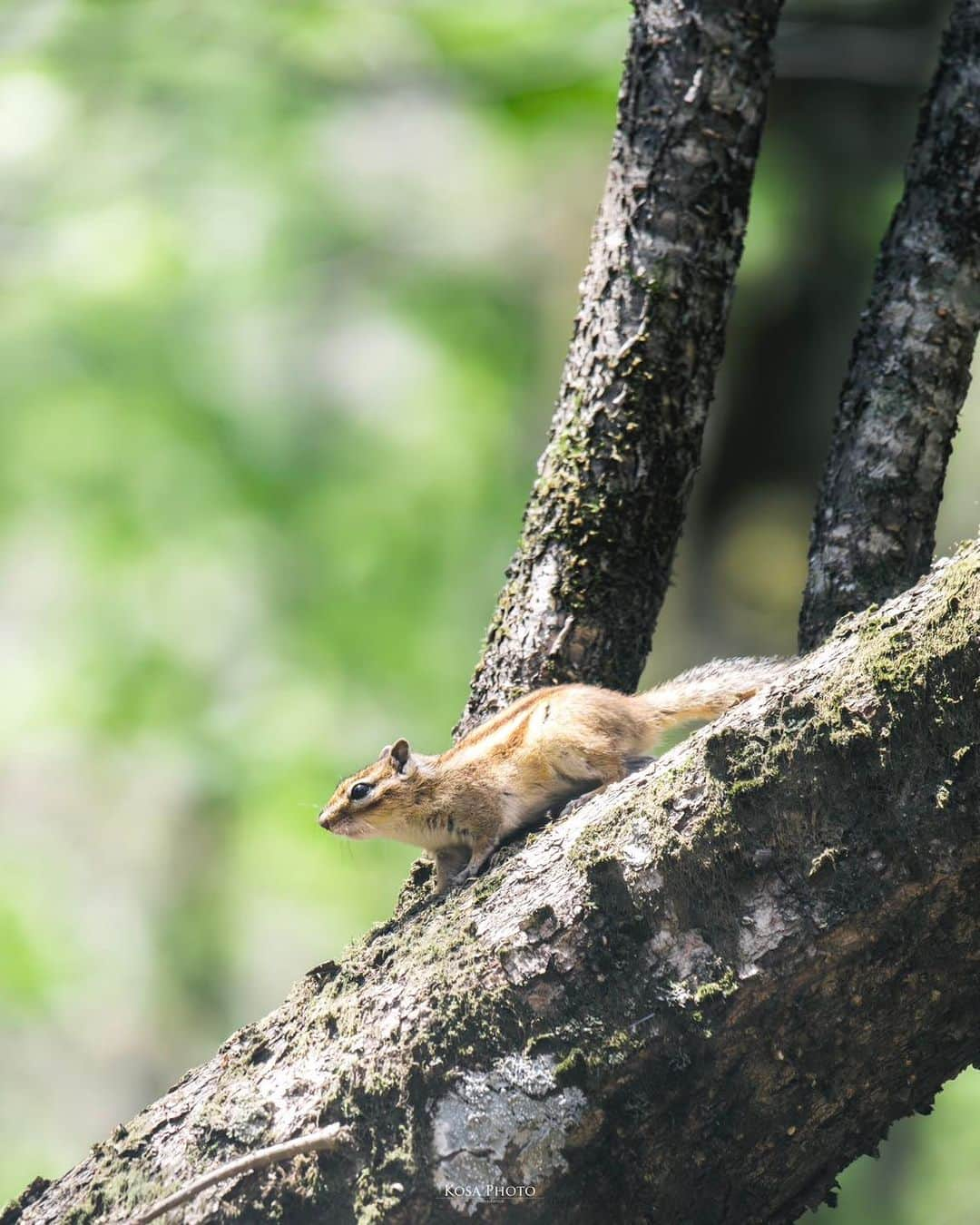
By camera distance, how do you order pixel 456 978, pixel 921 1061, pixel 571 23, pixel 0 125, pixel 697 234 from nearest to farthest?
1. pixel 921 1061
2. pixel 456 978
3. pixel 697 234
4. pixel 571 23
5. pixel 0 125

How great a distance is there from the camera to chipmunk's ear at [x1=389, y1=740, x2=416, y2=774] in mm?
3896

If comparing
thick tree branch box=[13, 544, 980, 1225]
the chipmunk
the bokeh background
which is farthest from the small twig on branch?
the bokeh background

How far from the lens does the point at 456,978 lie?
2.29 metres

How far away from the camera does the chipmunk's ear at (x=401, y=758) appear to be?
153 inches

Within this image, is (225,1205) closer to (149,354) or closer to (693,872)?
(693,872)

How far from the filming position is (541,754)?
3221 mm

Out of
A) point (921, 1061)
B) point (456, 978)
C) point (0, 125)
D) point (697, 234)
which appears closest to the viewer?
point (921, 1061)

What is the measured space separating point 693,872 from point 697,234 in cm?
206

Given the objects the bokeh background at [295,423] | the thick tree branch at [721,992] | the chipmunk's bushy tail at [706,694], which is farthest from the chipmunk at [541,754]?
the bokeh background at [295,423]

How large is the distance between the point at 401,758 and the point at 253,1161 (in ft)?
5.70

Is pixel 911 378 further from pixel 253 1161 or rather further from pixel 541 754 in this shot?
pixel 253 1161

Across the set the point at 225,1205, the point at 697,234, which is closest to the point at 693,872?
the point at 225,1205

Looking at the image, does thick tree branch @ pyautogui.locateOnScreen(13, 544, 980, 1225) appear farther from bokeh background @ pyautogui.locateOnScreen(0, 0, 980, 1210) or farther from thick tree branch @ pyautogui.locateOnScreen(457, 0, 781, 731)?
bokeh background @ pyautogui.locateOnScreen(0, 0, 980, 1210)

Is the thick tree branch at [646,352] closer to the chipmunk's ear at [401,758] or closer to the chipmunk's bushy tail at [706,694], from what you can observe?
the chipmunk's bushy tail at [706,694]
